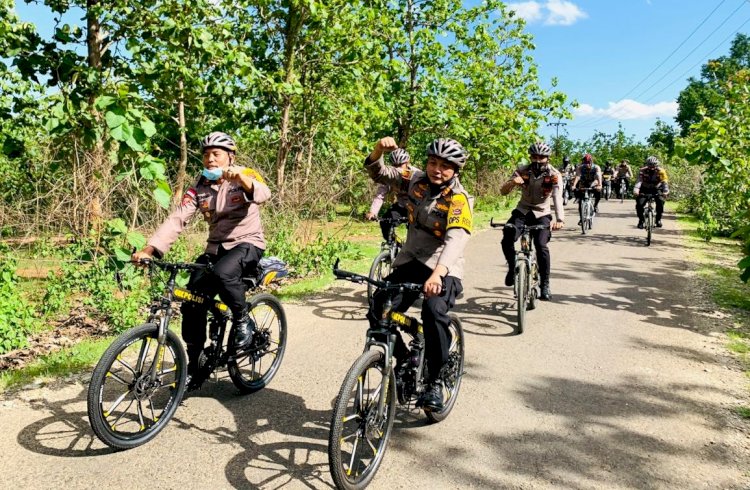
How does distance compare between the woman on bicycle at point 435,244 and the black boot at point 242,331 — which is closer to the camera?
the woman on bicycle at point 435,244

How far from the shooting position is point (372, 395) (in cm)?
325

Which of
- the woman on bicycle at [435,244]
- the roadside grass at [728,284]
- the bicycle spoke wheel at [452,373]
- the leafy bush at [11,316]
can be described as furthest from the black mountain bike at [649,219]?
the leafy bush at [11,316]

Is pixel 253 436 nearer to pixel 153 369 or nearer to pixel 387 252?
pixel 153 369

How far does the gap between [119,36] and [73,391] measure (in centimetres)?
546

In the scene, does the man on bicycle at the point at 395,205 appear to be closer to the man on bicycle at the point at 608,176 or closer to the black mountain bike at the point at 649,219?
the black mountain bike at the point at 649,219

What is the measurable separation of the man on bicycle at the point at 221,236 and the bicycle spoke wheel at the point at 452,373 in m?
1.56

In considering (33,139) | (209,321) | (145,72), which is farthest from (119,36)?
(209,321)

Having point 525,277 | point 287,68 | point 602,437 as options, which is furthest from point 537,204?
point 287,68

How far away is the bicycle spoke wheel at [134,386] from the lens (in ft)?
10.8

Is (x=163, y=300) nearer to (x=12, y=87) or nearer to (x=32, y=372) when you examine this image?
(x=32, y=372)

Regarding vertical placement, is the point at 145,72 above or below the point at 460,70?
below

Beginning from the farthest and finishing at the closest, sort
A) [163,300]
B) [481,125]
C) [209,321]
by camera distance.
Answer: [481,125] < [209,321] < [163,300]

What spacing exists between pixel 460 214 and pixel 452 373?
1.32 metres

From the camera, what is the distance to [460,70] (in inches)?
734
